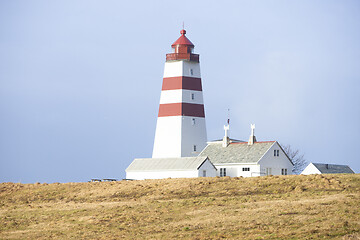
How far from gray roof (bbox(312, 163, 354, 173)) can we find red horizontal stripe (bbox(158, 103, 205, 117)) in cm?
1194

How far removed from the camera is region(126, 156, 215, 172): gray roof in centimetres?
5597

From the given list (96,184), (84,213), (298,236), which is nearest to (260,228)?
(298,236)

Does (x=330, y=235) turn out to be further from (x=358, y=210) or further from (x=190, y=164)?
(x=190, y=164)

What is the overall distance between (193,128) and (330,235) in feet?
125

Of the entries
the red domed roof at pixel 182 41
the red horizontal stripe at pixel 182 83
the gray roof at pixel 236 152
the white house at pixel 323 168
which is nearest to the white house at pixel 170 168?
the gray roof at pixel 236 152

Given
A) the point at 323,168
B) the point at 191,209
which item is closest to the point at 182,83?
the point at 323,168

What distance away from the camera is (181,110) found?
200 ft

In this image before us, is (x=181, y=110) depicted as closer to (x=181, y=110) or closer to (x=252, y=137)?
(x=181, y=110)

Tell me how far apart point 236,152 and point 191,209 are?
28.1 metres

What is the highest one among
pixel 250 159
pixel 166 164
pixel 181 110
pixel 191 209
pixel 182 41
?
pixel 182 41

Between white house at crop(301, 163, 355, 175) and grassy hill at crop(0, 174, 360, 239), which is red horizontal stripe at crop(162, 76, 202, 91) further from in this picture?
grassy hill at crop(0, 174, 360, 239)

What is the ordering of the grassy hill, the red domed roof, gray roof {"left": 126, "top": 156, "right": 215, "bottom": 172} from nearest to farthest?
the grassy hill < gray roof {"left": 126, "top": 156, "right": 215, "bottom": 172} < the red domed roof

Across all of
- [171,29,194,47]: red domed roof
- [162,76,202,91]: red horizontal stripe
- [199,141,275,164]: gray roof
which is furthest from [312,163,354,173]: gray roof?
[171,29,194,47]: red domed roof

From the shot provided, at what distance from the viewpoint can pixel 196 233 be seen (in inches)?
1021
